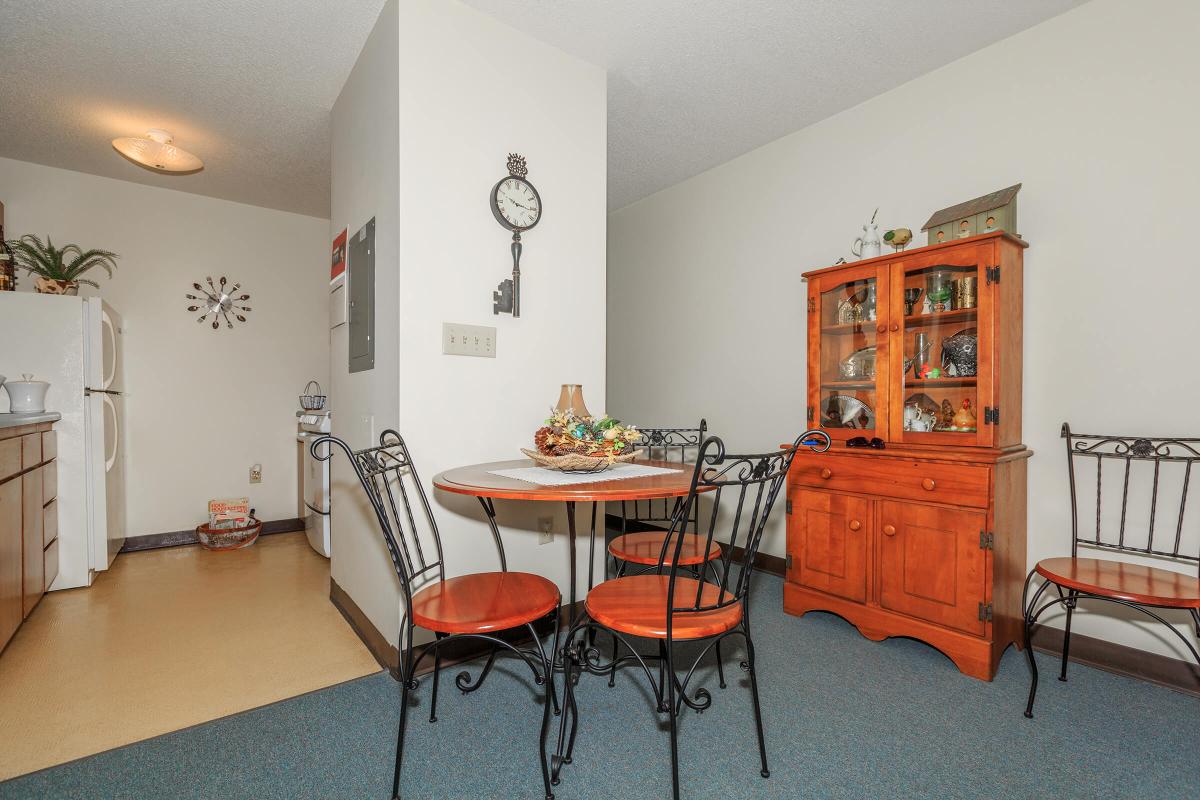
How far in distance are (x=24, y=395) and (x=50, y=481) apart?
1.56ft

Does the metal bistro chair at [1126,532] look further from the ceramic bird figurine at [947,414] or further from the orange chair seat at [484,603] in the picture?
the orange chair seat at [484,603]

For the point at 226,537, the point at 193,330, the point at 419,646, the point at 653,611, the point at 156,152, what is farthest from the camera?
the point at 193,330

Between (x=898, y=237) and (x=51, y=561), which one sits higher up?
(x=898, y=237)

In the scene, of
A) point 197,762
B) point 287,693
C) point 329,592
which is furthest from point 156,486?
point 197,762

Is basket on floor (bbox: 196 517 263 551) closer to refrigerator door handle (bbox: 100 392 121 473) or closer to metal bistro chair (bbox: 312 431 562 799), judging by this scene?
refrigerator door handle (bbox: 100 392 121 473)

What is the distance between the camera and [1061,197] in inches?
91.7

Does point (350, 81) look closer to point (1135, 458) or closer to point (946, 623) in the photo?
point (946, 623)

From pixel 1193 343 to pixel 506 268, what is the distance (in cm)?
263

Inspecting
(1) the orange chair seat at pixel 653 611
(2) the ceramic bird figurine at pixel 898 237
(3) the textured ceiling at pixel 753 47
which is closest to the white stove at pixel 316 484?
(1) the orange chair seat at pixel 653 611

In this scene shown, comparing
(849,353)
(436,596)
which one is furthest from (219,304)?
(849,353)

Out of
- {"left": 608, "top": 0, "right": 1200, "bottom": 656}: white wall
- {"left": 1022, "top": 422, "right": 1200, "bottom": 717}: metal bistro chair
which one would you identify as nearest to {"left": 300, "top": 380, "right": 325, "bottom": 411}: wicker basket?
{"left": 608, "top": 0, "right": 1200, "bottom": 656}: white wall

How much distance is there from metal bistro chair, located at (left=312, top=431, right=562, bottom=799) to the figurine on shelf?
6.03 ft

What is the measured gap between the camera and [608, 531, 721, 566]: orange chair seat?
7.19ft

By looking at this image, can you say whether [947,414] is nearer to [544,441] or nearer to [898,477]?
[898,477]
